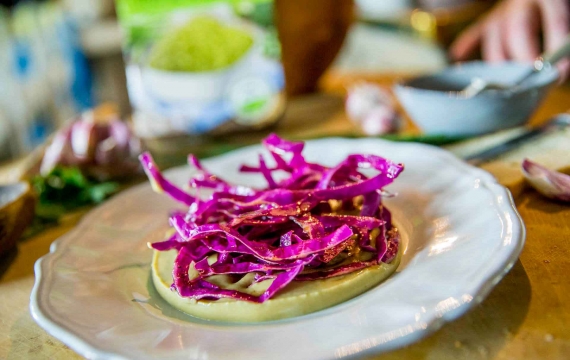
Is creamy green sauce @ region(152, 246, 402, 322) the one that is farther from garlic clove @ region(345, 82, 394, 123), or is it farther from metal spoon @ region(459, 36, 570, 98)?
garlic clove @ region(345, 82, 394, 123)

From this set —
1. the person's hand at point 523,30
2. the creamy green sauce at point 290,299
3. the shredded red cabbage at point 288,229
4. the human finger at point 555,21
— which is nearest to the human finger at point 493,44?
the person's hand at point 523,30

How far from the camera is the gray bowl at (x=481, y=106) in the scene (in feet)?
4.16

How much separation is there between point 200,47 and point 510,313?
1.33 meters

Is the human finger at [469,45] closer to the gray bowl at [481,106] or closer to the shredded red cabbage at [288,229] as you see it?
the gray bowl at [481,106]

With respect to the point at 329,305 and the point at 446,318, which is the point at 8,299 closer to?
the point at 329,305

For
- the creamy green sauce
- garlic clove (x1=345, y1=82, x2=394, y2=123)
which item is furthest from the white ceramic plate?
garlic clove (x1=345, y1=82, x2=394, y2=123)

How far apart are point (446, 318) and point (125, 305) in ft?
1.51

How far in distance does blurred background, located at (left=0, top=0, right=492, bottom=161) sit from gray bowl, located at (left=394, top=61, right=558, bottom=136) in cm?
72

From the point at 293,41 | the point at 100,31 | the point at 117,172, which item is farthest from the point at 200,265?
the point at 100,31

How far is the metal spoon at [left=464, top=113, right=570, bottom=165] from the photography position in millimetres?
1175

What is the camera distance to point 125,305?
804mm

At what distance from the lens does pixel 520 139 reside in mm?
1200

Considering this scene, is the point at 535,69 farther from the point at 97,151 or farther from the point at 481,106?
the point at 97,151

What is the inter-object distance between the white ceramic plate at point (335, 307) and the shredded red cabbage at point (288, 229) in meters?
0.05
